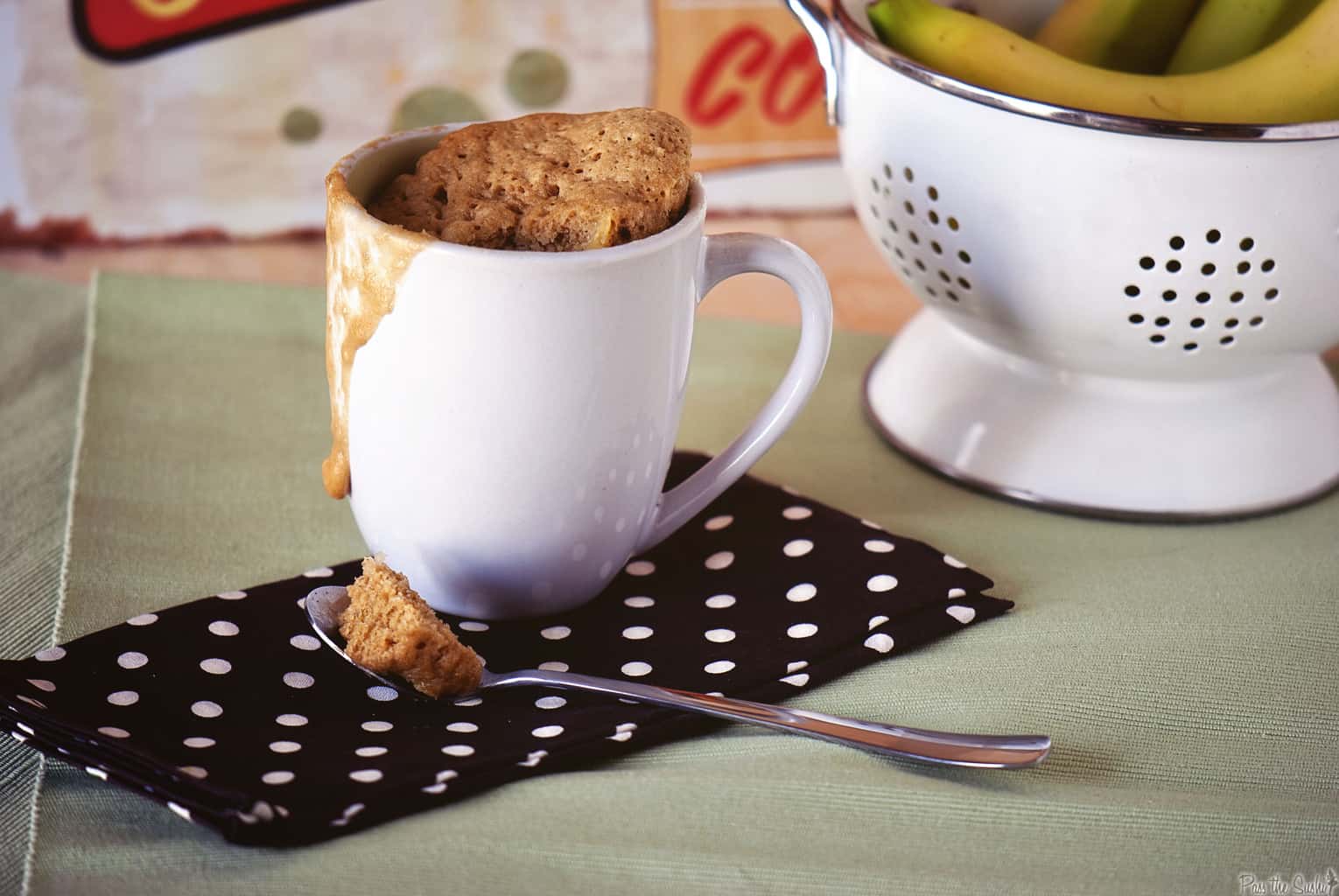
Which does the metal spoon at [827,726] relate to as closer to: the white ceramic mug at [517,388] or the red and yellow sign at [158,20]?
the white ceramic mug at [517,388]

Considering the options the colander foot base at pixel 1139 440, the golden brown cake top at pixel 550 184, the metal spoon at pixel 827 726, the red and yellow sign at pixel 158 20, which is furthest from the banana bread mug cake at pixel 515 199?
the red and yellow sign at pixel 158 20

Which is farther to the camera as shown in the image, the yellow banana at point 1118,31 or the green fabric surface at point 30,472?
→ the yellow banana at point 1118,31

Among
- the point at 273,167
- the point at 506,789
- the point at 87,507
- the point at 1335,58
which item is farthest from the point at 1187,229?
the point at 273,167

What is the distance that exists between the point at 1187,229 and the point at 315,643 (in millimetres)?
401

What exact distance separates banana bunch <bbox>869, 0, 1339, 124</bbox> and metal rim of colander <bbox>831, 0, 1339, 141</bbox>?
0.09ft

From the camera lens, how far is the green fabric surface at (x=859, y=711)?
0.44 meters

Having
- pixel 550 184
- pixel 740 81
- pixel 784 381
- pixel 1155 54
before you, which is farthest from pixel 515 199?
pixel 740 81

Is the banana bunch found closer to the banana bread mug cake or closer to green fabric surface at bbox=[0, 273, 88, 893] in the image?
the banana bread mug cake

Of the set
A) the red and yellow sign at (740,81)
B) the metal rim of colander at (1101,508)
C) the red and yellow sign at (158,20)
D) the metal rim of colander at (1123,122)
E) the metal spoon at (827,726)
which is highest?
the metal rim of colander at (1123,122)

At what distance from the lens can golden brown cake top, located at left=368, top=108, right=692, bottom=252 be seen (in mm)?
500

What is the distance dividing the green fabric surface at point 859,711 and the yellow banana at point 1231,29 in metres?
0.20

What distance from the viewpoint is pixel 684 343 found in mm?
543

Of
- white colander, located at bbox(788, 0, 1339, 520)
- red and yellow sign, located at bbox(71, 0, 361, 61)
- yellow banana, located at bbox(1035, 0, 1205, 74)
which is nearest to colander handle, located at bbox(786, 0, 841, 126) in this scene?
white colander, located at bbox(788, 0, 1339, 520)

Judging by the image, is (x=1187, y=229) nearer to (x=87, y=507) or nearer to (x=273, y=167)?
(x=87, y=507)
